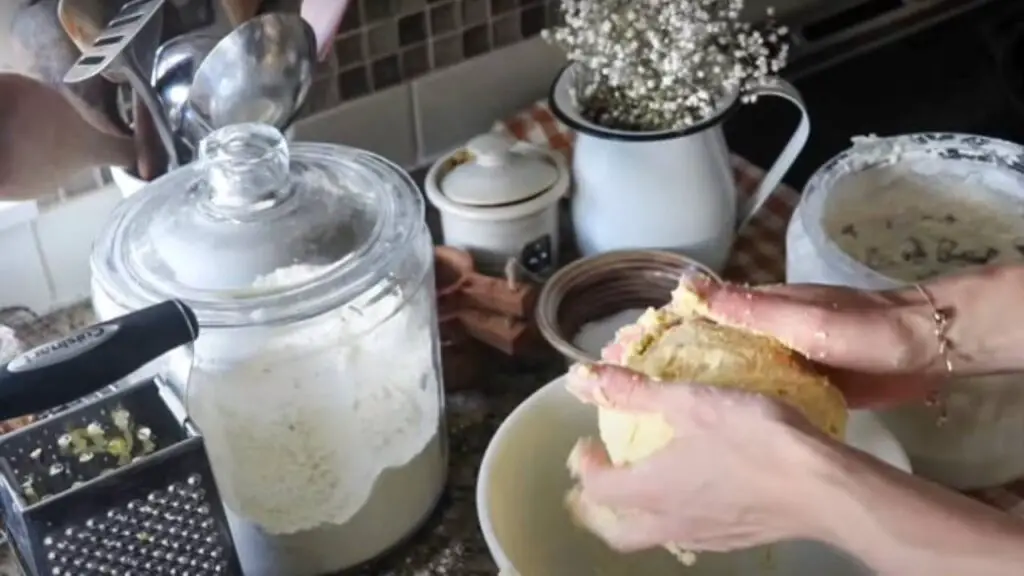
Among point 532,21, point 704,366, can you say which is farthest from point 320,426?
point 532,21

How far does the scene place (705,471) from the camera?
23.2 inches

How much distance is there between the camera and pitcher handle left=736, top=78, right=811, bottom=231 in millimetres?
873

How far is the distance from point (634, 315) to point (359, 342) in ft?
0.79

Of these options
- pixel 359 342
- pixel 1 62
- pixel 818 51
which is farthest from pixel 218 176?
pixel 818 51

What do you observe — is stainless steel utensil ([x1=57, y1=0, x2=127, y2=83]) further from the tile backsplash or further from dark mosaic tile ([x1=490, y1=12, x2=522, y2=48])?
dark mosaic tile ([x1=490, y1=12, x2=522, y2=48])

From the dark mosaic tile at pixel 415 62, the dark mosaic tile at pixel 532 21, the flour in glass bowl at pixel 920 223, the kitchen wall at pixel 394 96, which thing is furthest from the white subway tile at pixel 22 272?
the flour in glass bowl at pixel 920 223

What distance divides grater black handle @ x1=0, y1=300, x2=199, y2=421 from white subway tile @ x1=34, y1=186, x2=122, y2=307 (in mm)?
312

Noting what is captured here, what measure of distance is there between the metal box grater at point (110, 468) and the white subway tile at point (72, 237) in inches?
11.0

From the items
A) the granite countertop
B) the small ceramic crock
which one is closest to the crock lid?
the small ceramic crock

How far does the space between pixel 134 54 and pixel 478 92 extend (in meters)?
0.37

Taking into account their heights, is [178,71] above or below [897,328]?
above

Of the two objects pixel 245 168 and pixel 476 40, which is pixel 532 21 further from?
pixel 245 168

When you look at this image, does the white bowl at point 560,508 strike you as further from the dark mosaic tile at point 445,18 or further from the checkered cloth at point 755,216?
the dark mosaic tile at point 445,18

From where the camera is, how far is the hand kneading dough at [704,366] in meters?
0.63
